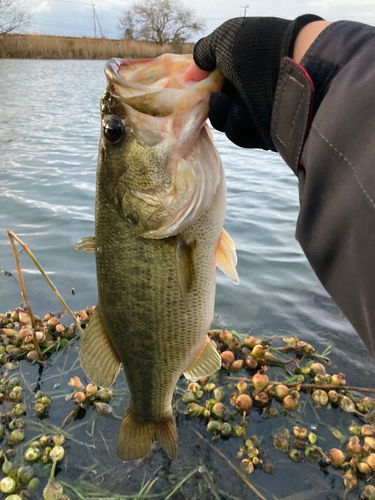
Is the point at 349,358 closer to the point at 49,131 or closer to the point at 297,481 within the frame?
the point at 297,481

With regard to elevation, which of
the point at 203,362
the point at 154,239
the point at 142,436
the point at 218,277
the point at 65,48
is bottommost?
the point at 65,48

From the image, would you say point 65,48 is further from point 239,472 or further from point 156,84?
point 239,472

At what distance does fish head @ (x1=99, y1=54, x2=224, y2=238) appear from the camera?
1593mm

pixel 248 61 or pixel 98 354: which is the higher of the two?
pixel 248 61

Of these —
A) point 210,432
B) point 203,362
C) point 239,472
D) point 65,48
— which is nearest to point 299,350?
point 210,432

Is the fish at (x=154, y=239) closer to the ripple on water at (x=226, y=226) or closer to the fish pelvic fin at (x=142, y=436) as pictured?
the fish pelvic fin at (x=142, y=436)

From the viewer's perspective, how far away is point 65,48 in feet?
120

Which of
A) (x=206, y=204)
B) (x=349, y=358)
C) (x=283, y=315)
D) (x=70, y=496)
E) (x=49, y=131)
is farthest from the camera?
(x=49, y=131)

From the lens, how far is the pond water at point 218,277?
2309 mm

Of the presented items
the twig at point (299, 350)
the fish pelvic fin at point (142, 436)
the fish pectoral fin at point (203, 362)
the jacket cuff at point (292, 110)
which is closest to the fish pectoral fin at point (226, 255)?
the fish pectoral fin at point (203, 362)

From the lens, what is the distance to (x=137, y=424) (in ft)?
7.13

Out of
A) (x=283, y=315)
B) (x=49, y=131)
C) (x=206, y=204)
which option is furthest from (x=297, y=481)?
(x=49, y=131)

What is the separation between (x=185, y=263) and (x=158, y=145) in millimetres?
544

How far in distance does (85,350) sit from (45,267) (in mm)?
3248
